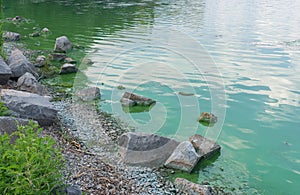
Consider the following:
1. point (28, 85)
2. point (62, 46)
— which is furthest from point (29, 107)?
point (62, 46)

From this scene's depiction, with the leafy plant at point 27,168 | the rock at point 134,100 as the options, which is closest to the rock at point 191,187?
the leafy plant at point 27,168

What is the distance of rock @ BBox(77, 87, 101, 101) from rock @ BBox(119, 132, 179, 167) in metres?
4.31

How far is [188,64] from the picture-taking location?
18.6 meters

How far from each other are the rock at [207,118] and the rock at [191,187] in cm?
404

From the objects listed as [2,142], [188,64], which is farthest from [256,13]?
[2,142]

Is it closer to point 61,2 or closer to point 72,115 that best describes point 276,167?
point 72,115

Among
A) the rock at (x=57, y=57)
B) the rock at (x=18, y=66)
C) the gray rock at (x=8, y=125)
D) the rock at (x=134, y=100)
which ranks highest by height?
the gray rock at (x=8, y=125)

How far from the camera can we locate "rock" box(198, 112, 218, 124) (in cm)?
1187

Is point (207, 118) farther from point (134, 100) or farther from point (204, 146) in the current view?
point (134, 100)

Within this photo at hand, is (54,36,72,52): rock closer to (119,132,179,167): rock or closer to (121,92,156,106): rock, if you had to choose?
(121,92,156,106): rock

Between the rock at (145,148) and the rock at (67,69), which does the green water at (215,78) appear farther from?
the rock at (145,148)

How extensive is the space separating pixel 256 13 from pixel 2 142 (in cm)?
3793

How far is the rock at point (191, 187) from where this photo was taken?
780 centimetres

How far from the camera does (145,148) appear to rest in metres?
A: 9.37
